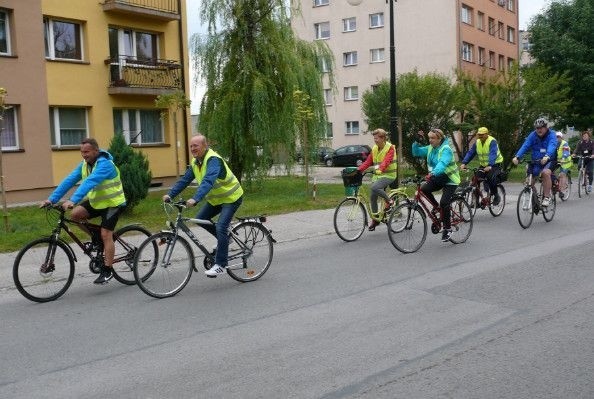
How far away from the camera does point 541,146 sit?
12469mm

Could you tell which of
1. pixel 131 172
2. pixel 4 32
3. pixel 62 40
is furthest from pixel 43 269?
pixel 62 40

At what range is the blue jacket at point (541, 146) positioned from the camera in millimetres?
12125

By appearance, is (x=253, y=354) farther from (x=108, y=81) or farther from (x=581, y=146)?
(x=108, y=81)

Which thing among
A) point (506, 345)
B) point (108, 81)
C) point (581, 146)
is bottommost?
point (506, 345)

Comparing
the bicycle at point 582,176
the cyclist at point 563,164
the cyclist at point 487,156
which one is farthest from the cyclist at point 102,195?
the bicycle at point 582,176

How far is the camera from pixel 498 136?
25.2 metres

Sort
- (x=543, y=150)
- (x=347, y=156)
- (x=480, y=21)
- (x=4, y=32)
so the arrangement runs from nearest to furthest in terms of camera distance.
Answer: (x=543, y=150) → (x=4, y=32) → (x=347, y=156) → (x=480, y=21)

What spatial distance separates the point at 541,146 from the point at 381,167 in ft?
11.4

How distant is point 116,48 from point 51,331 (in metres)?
18.4

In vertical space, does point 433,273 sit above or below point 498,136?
below

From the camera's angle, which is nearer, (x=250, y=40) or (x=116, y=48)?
(x=250, y=40)

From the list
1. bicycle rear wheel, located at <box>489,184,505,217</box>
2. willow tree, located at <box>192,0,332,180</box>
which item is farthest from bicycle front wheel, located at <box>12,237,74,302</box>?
willow tree, located at <box>192,0,332,180</box>

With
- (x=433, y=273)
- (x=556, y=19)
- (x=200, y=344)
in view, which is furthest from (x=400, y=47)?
(x=200, y=344)

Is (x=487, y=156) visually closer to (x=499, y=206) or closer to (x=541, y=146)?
(x=541, y=146)
